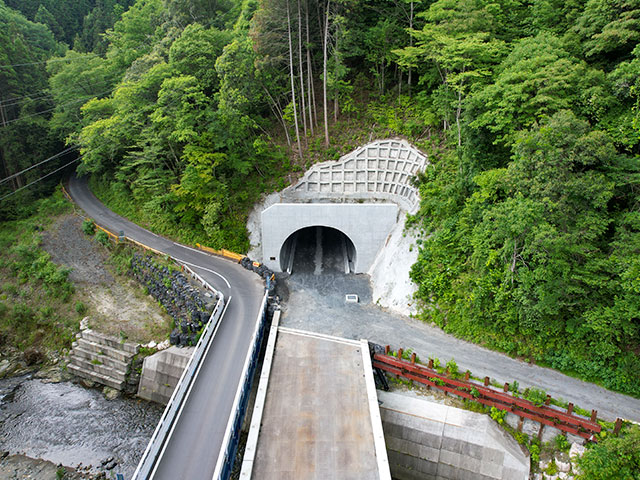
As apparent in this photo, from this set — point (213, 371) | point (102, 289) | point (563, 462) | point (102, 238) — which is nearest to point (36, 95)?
point (102, 238)

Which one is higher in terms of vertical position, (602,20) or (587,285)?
(602,20)

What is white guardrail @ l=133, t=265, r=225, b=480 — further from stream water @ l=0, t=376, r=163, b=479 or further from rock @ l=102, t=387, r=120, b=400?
rock @ l=102, t=387, r=120, b=400

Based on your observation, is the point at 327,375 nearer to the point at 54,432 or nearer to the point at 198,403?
the point at 198,403

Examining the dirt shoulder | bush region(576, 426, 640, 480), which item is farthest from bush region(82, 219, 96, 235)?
bush region(576, 426, 640, 480)

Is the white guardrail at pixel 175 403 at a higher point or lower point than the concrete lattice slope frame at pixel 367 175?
lower

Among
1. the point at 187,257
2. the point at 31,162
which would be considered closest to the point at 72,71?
the point at 31,162

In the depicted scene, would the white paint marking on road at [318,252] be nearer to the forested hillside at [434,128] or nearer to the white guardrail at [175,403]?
the forested hillside at [434,128]

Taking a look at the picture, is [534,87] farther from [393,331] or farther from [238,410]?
[238,410]

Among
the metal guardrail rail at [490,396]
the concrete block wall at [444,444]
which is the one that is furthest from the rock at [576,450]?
the concrete block wall at [444,444]
